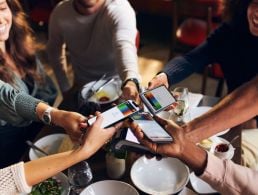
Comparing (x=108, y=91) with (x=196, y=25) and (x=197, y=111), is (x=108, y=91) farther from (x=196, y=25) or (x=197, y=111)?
(x=196, y=25)

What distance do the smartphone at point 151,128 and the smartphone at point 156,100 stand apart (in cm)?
4

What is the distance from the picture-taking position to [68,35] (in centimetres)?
182

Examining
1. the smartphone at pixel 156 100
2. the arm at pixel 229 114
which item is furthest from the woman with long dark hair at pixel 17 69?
the arm at pixel 229 114

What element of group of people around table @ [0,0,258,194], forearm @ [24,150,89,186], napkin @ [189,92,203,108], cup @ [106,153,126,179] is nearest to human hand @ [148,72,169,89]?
group of people around table @ [0,0,258,194]

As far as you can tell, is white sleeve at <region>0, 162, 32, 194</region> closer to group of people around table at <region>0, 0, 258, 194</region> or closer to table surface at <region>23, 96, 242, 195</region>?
group of people around table at <region>0, 0, 258, 194</region>

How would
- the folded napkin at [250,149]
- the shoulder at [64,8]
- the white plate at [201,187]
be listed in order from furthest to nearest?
the shoulder at [64,8], the folded napkin at [250,149], the white plate at [201,187]

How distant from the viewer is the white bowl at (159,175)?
3.76ft

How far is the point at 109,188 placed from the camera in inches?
45.4

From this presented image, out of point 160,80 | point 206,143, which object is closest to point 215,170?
point 206,143

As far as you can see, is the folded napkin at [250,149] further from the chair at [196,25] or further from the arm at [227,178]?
the chair at [196,25]

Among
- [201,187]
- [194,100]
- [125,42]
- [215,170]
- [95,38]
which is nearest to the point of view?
[215,170]

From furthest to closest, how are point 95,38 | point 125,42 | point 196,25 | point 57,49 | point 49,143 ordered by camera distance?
point 196,25, point 57,49, point 95,38, point 125,42, point 49,143

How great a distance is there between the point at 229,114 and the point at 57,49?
3.54 ft

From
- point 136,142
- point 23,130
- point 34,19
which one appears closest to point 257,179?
point 136,142
